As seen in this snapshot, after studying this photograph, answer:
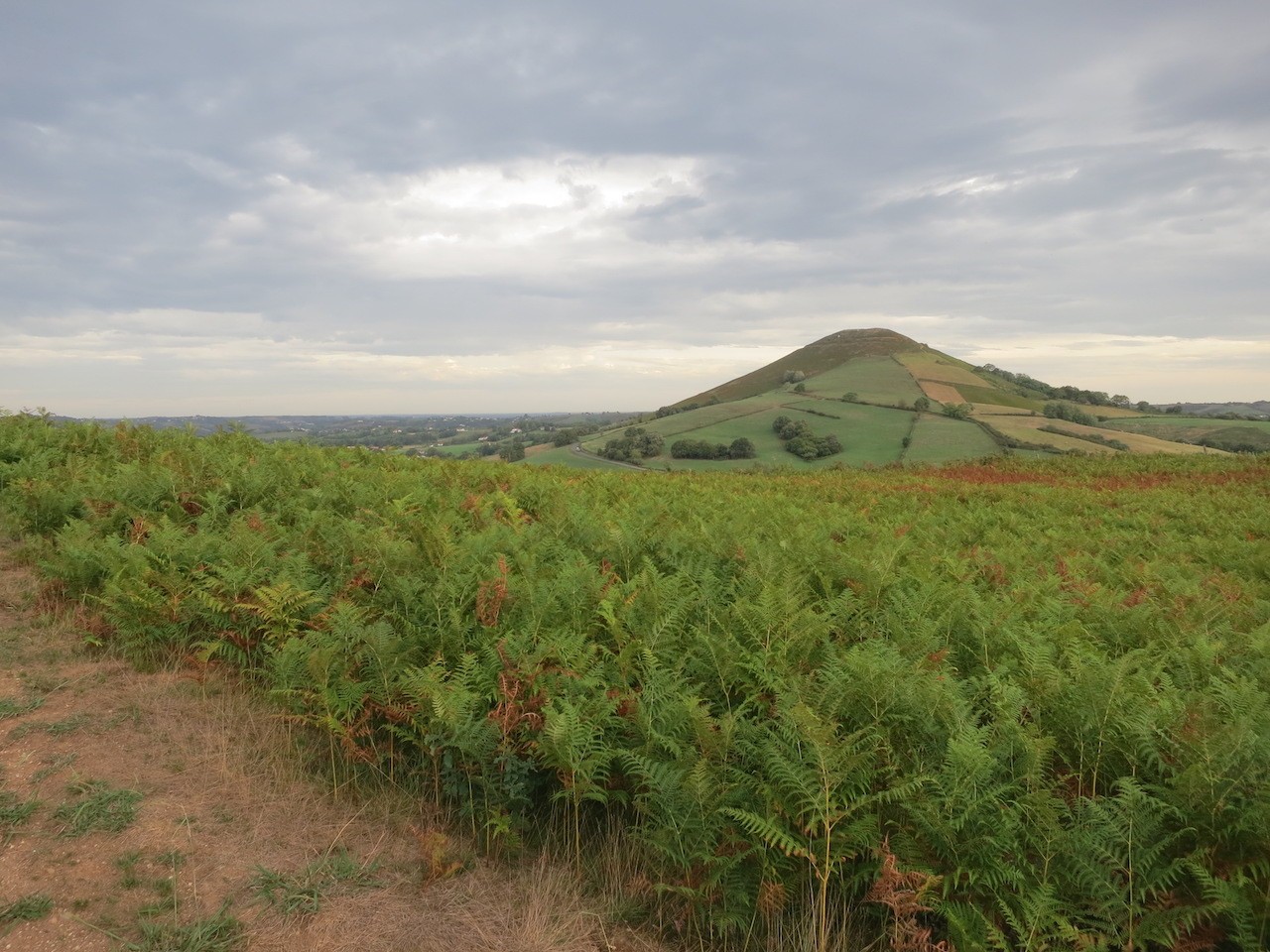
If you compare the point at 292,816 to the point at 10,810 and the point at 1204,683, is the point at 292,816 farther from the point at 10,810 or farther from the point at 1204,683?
the point at 1204,683

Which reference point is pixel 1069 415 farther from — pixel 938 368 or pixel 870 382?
pixel 938 368

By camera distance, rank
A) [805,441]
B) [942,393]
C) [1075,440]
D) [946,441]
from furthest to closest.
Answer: [942,393] < [805,441] < [946,441] < [1075,440]

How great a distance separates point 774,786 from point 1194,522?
51.7 ft

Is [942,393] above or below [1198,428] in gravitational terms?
above

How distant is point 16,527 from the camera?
8.02m

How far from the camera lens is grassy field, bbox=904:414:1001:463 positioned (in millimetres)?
44556

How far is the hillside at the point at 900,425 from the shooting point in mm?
46625

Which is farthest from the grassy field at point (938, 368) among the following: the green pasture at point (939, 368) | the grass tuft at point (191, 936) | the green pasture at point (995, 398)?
the grass tuft at point (191, 936)

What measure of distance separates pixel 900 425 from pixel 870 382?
23099 mm

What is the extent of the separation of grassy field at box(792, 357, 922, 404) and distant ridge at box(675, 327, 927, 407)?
5168 mm

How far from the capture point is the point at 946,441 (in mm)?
48625

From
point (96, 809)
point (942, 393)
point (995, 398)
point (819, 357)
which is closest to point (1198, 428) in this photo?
point (995, 398)

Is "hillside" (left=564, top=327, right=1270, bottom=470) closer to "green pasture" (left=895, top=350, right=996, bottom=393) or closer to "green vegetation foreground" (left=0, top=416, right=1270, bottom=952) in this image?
"green pasture" (left=895, top=350, right=996, bottom=393)

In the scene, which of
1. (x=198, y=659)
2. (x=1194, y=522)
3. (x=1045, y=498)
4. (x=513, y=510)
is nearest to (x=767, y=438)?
(x=1045, y=498)
